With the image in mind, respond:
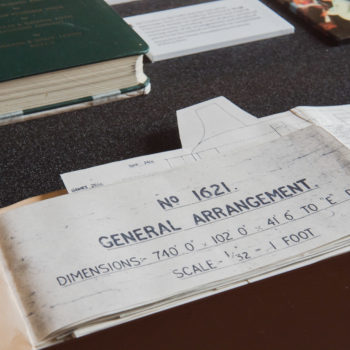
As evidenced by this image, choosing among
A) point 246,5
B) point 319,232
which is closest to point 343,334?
point 319,232

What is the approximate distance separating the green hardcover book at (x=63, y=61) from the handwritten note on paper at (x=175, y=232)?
207 mm

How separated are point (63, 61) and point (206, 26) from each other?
11.0 inches

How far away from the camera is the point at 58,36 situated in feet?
2.26

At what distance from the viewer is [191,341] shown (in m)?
0.41

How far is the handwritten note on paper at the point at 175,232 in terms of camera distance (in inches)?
15.2

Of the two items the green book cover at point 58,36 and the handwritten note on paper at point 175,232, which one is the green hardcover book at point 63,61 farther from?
the handwritten note on paper at point 175,232

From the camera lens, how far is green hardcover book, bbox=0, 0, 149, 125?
2.01ft

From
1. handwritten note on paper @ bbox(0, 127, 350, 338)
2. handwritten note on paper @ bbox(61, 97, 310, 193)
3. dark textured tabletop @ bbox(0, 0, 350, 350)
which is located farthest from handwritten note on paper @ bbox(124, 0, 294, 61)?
handwritten note on paper @ bbox(0, 127, 350, 338)

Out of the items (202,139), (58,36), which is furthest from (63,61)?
(202,139)

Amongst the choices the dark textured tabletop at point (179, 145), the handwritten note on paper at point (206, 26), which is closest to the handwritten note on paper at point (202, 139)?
the dark textured tabletop at point (179, 145)

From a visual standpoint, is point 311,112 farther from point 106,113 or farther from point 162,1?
point 162,1

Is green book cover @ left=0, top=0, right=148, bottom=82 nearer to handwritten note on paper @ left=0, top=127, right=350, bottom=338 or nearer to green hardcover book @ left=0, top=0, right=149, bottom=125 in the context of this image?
green hardcover book @ left=0, top=0, right=149, bottom=125

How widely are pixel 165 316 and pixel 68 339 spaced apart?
69mm

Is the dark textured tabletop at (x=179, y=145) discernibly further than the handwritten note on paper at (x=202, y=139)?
No
